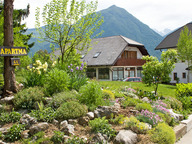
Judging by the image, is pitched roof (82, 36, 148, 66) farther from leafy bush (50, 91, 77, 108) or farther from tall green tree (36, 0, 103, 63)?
leafy bush (50, 91, 77, 108)

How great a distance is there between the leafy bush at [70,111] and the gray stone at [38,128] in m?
0.61

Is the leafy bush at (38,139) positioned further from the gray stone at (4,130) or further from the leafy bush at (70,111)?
the leafy bush at (70,111)

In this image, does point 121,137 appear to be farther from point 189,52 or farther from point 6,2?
point 189,52

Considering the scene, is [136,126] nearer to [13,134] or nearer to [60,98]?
[60,98]

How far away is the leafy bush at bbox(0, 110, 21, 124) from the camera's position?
20.3 feet

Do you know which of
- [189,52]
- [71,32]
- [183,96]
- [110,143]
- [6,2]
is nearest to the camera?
[110,143]

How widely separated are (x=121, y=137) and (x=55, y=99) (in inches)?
106

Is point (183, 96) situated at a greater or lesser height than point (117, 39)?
lesser

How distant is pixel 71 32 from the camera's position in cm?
1383

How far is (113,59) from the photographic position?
100ft

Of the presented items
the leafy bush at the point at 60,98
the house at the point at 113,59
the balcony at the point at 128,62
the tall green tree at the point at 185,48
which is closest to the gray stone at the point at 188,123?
the leafy bush at the point at 60,98

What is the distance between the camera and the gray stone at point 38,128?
5465mm

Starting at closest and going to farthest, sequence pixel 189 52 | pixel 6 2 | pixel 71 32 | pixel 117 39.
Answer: pixel 6 2 < pixel 71 32 < pixel 189 52 < pixel 117 39

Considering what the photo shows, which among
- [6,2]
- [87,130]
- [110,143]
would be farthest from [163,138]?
[6,2]
